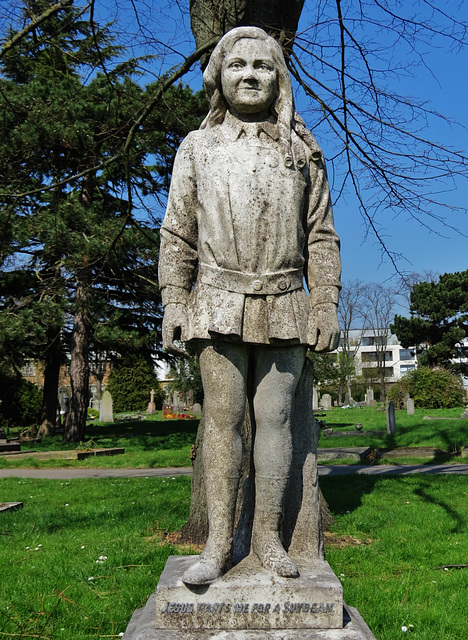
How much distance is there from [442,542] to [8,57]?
22.1ft

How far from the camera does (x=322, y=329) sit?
126 inches

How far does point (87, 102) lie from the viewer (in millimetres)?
14492

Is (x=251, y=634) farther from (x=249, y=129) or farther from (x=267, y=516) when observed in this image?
(x=249, y=129)

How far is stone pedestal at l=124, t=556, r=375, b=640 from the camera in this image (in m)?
2.70

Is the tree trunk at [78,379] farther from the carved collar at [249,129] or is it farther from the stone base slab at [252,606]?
the stone base slab at [252,606]

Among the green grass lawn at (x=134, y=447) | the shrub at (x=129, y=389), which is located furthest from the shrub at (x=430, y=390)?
the shrub at (x=129, y=389)

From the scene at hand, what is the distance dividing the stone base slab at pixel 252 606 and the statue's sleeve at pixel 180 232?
1.51 meters

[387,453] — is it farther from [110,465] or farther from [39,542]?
[39,542]

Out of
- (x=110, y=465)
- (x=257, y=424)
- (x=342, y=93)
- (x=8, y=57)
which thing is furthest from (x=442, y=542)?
(x=110, y=465)

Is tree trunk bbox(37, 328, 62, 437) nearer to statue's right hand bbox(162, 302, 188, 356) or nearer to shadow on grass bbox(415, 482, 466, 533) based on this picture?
shadow on grass bbox(415, 482, 466, 533)

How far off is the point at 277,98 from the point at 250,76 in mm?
222

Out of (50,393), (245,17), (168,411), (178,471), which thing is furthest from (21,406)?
(245,17)

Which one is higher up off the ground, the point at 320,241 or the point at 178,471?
the point at 320,241

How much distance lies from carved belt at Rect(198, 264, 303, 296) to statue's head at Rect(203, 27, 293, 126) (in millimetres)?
935
